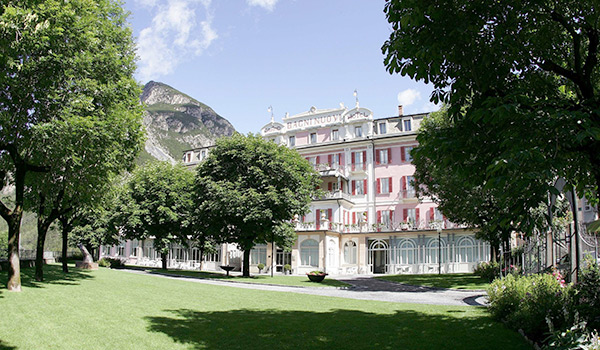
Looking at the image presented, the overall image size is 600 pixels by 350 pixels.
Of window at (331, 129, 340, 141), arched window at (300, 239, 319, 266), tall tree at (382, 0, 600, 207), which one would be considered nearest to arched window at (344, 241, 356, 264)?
arched window at (300, 239, 319, 266)

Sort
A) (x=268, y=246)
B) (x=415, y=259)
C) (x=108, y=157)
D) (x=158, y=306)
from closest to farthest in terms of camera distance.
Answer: (x=158, y=306) → (x=108, y=157) → (x=415, y=259) → (x=268, y=246)

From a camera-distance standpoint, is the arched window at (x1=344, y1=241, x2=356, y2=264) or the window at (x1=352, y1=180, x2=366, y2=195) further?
the window at (x1=352, y1=180, x2=366, y2=195)

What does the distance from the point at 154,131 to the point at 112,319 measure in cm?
18647

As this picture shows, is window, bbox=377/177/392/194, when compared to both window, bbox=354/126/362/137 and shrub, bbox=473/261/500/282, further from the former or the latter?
shrub, bbox=473/261/500/282

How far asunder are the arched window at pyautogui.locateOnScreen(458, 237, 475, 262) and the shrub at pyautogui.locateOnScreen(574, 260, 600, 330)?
32.7 metres

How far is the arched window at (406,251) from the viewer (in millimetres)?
41991

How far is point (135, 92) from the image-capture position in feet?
62.2

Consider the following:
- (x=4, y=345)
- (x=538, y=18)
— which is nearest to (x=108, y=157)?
(x=4, y=345)

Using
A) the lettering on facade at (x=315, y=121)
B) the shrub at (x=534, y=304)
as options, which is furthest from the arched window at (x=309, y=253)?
the shrub at (x=534, y=304)

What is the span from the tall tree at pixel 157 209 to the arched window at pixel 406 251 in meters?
19.5

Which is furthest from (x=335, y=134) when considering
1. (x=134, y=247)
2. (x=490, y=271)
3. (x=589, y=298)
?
(x=589, y=298)

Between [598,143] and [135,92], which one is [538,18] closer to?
[598,143]

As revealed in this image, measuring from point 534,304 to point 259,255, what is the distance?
38.3m

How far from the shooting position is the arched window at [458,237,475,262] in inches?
Result: 1553
